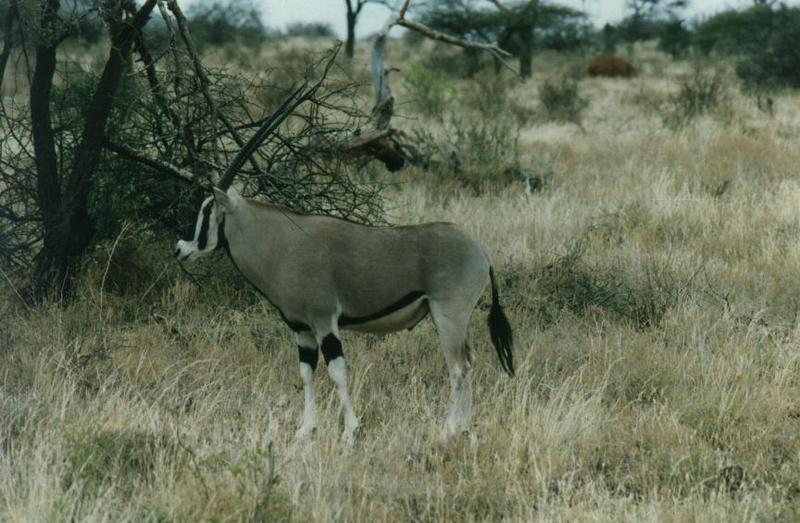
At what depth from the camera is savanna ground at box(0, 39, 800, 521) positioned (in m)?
3.98

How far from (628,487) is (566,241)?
166 inches

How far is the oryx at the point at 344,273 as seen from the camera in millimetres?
4699

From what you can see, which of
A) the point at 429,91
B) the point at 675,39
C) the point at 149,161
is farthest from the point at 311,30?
the point at 149,161

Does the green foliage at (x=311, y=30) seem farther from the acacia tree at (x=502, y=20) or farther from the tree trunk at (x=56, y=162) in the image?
the tree trunk at (x=56, y=162)

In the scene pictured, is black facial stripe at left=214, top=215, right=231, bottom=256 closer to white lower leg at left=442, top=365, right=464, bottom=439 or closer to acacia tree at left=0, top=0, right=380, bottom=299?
white lower leg at left=442, top=365, right=464, bottom=439

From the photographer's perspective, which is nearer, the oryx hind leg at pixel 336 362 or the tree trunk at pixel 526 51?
A: the oryx hind leg at pixel 336 362

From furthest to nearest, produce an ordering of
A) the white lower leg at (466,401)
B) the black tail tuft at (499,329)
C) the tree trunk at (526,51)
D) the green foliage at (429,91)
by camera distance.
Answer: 1. the tree trunk at (526,51)
2. the green foliage at (429,91)
3. the black tail tuft at (499,329)
4. the white lower leg at (466,401)

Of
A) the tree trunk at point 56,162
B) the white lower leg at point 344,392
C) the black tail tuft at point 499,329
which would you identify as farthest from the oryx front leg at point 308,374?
the tree trunk at point 56,162

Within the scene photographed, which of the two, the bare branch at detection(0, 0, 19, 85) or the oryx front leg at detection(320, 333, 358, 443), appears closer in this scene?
the oryx front leg at detection(320, 333, 358, 443)

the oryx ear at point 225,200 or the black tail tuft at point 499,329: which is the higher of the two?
the oryx ear at point 225,200

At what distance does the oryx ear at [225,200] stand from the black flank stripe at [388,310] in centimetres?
71

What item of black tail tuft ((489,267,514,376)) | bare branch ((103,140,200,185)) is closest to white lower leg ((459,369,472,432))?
black tail tuft ((489,267,514,376))

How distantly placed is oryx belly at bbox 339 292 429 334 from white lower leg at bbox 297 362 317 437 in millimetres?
276

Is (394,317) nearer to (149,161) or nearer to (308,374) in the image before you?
(308,374)
